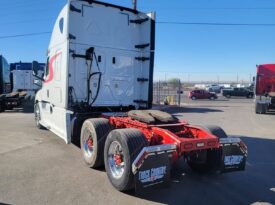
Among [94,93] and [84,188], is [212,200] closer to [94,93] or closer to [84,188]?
[84,188]

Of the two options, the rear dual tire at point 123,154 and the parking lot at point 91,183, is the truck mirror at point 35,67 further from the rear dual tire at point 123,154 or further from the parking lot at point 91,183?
the rear dual tire at point 123,154

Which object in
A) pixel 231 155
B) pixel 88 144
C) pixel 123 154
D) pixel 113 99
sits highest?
pixel 113 99

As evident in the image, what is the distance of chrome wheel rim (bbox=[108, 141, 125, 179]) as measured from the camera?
5.41m

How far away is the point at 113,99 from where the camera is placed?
851 cm

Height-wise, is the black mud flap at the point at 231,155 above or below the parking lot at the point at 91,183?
above

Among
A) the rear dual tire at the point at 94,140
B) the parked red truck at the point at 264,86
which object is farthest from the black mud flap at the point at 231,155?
the parked red truck at the point at 264,86

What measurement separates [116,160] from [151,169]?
0.97 meters

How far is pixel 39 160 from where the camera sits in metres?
7.16

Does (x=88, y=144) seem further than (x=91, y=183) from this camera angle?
Yes

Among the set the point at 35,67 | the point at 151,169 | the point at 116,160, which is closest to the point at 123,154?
the point at 116,160

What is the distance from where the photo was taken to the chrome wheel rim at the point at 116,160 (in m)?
5.41

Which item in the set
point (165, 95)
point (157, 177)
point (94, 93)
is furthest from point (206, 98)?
point (157, 177)

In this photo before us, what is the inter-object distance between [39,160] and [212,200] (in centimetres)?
394

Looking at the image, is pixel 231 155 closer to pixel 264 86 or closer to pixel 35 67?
pixel 35 67
